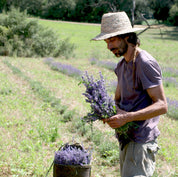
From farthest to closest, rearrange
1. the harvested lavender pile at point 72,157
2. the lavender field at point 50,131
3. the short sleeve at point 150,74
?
the lavender field at point 50,131 → the harvested lavender pile at point 72,157 → the short sleeve at point 150,74

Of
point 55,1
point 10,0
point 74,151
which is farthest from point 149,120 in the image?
point 55,1

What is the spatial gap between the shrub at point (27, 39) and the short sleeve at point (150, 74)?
695 inches

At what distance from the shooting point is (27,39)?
67.3 ft

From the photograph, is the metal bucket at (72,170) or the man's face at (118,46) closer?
the man's face at (118,46)

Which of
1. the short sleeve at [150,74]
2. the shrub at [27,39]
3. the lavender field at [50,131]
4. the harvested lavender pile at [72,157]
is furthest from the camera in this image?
the shrub at [27,39]

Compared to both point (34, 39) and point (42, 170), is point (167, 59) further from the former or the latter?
point (42, 170)

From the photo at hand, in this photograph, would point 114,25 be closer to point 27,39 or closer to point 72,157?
point 72,157

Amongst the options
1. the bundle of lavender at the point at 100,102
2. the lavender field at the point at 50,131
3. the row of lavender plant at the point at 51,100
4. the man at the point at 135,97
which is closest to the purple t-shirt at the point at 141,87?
the man at the point at 135,97

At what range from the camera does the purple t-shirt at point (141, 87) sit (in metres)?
2.54

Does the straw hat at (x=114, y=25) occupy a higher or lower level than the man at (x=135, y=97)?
higher

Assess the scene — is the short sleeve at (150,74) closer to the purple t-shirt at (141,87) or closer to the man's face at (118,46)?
the purple t-shirt at (141,87)

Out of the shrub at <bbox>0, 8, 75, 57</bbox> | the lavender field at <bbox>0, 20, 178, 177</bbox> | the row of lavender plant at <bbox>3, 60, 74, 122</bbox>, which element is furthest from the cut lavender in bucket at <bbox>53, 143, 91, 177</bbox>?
the shrub at <bbox>0, 8, 75, 57</bbox>

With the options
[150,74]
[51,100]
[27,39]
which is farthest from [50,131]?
[27,39]

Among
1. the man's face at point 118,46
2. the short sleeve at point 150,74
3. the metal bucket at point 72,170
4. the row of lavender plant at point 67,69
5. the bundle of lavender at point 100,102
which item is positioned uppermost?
the man's face at point 118,46
